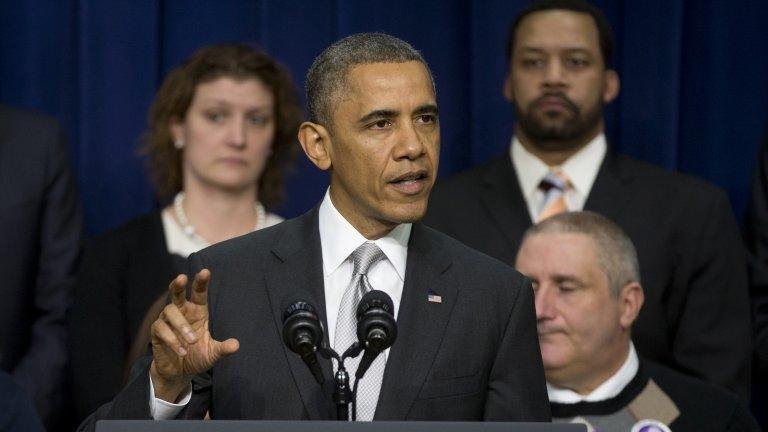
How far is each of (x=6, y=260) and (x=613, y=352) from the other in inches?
59.4

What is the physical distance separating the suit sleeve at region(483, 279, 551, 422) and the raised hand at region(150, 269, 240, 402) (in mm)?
454

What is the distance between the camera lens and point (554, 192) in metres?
3.58

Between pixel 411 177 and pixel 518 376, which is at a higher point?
pixel 411 177

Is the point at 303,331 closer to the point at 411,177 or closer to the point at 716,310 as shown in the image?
the point at 411,177

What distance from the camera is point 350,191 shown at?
223 centimetres

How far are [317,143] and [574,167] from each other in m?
1.45

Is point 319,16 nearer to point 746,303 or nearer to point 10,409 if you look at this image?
point 746,303

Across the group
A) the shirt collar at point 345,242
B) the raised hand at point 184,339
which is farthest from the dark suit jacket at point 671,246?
the raised hand at point 184,339

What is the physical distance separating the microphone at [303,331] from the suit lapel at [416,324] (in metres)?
0.28

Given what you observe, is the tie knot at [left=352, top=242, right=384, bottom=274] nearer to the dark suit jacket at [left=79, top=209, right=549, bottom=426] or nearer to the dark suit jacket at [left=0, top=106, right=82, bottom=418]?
the dark suit jacket at [left=79, top=209, right=549, bottom=426]

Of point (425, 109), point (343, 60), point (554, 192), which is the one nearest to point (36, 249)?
point (554, 192)

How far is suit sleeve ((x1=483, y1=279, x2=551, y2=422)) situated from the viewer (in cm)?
213

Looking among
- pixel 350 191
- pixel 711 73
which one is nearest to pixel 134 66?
pixel 711 73

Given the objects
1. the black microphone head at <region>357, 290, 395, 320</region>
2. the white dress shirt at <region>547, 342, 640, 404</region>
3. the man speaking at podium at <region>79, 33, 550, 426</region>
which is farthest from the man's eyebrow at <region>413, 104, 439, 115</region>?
the white dress shirt at <region>547, 342, 640, 404</region>
